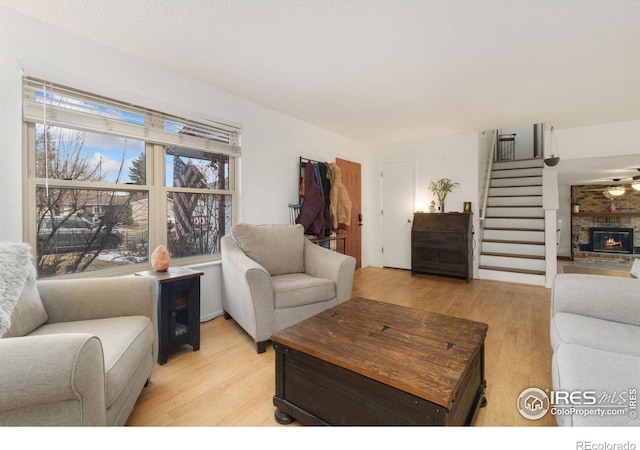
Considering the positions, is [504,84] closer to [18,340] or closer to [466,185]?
[466,185]

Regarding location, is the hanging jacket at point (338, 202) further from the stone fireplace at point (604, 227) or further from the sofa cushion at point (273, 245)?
the stone fireplace at point (604, 227)

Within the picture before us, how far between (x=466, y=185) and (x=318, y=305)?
343 cm

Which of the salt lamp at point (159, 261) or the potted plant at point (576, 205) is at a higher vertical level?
the potted plant at point (576, 205)

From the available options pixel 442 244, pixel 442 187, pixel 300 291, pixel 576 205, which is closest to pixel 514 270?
pixel 442 244

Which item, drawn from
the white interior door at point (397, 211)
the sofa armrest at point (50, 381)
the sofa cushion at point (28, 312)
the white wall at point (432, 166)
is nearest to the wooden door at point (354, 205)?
the white wall at point (432, 166)

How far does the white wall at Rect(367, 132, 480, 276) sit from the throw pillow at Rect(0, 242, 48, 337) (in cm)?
460

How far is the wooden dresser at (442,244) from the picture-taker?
163 inches

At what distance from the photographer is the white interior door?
16.4ft

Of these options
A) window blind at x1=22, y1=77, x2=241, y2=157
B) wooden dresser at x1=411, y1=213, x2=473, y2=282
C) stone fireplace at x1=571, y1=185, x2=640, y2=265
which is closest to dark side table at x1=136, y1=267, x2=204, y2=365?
window blind at x1=22, y1=77, x2=241, y2=157

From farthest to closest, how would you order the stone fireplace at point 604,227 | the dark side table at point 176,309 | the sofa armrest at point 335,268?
the stone fireplace at point 604,227, the sofa armrest at point 335,268, the dark side table at point 176,309

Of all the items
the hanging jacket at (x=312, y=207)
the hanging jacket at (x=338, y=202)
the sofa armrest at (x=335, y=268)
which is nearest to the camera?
the sofa armrest at (x=335, y=268)

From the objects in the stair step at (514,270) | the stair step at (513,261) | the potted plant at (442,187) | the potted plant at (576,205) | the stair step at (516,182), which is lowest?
the stair step at (514,270)

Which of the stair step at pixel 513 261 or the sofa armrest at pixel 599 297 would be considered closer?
the sofa armrest at pixel 599 297

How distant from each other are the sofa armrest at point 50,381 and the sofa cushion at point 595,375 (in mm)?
1548
